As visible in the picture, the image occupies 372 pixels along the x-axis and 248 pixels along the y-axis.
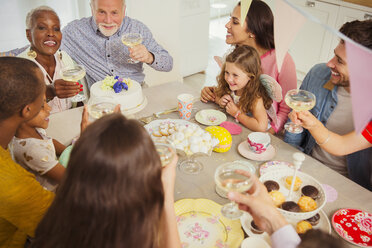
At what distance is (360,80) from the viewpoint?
1029 millimetres

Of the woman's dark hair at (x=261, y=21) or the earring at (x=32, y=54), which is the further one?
the woman's dark hair at (x=261, y=21)

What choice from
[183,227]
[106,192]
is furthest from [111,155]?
[183,227]

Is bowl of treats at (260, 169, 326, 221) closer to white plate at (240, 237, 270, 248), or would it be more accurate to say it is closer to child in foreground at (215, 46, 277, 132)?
white plate at (240, 237, 270, 248)

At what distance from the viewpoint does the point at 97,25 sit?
2.46 m

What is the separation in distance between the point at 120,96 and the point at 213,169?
710 millimetres

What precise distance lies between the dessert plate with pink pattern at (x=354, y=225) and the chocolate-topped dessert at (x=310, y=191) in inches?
3.9

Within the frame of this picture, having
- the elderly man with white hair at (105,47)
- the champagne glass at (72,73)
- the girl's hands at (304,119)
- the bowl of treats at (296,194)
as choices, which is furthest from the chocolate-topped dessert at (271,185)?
the elderly man with white hair at (105,47)

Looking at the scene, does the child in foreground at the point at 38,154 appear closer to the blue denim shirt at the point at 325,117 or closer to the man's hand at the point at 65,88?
the man's hand at the point at 65,88

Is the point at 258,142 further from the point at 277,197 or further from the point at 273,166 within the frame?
the point at 277,197

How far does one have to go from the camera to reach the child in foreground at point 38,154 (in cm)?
148

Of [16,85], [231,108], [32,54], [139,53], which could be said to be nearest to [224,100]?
[231,108]

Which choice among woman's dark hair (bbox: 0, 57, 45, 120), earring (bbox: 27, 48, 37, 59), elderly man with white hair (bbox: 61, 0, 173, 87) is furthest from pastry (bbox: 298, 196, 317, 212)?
earring (bbox: 27, 48, 37, 59)

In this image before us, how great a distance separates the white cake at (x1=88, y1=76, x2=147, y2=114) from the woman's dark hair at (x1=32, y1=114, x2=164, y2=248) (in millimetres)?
991

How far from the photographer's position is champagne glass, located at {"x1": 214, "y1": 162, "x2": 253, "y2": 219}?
1.18 m
